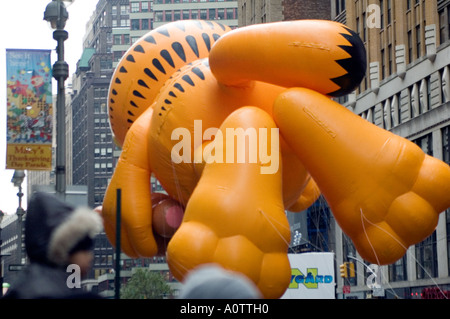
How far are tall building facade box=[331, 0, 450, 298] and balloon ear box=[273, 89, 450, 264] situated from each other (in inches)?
972

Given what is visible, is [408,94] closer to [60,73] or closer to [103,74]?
[60,73]

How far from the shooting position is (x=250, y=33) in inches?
415

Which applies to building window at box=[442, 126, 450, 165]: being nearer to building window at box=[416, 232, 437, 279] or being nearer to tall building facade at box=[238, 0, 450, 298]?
tall building facade at box=[238, 0, 450, 298]

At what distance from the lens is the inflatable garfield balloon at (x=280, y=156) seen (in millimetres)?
9906

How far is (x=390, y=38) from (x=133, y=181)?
34776 mm

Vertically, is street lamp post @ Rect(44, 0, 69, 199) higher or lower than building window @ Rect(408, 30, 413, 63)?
lower

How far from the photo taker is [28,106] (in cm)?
1531

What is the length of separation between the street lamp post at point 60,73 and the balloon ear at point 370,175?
16.5 ft

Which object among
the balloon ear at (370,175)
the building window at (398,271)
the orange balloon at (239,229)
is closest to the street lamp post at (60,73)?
the orange balloon at (239,229)

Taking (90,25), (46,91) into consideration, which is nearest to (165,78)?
(46,91)

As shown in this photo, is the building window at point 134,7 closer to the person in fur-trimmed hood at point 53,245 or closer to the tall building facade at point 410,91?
the tall building facade at point 410,91

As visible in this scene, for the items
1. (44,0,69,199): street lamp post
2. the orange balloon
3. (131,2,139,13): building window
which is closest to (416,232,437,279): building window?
(44,0,69,199): street lamp post

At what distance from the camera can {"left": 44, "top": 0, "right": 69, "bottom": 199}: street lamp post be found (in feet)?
46.1

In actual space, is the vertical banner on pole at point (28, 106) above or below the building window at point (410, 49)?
below
